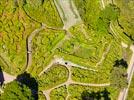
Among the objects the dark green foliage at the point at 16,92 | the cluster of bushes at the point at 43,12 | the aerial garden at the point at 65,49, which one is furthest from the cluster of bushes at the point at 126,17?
the dark green foliage at the point at 16,92

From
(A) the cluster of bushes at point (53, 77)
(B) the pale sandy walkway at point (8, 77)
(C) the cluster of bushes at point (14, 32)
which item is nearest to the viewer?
(B) the pale sandy walkway at point (8, 77)

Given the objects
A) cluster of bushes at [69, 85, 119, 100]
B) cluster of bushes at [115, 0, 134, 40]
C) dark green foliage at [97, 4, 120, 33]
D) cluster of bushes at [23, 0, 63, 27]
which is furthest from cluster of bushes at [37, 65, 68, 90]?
cluster of bushes at [115, 0, 134, 40]

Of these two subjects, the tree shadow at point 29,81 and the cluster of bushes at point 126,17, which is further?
the cluster of bushes at point 126,17

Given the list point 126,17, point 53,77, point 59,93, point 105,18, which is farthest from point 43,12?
point 126,17

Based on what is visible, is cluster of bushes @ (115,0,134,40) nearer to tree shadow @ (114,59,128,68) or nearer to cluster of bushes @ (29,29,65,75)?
tree shadow @ (114,59,128,68)

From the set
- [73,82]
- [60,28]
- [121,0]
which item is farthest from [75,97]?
[121,0]

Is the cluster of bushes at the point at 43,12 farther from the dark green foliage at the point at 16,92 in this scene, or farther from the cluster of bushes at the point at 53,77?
the dark green foliage at the point at 16,92

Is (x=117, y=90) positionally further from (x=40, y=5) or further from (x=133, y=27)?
(x=40, y=5)
